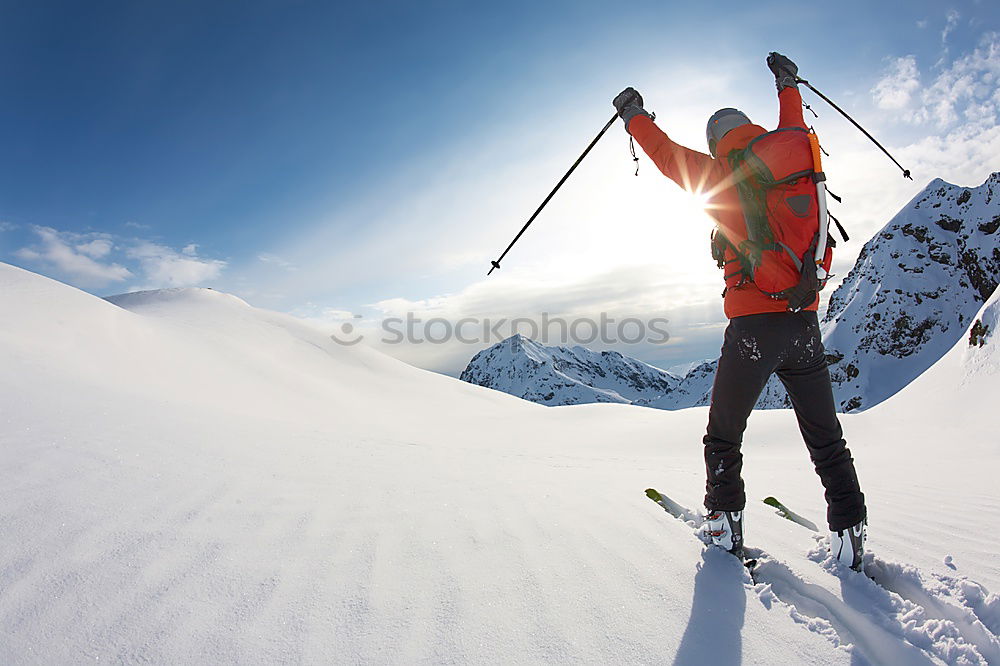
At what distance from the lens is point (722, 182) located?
297cm

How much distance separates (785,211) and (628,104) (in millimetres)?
1494

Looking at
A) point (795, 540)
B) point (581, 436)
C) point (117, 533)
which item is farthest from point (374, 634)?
point (581, 436)

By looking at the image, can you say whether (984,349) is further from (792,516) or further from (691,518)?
(691,518)

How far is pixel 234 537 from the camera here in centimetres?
291

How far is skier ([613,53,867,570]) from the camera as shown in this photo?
2.88m

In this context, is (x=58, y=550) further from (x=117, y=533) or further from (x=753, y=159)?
(x=753, y=159)

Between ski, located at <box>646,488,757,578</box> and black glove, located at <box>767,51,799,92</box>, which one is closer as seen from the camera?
ski, located at <box>646,488,757,578</box>

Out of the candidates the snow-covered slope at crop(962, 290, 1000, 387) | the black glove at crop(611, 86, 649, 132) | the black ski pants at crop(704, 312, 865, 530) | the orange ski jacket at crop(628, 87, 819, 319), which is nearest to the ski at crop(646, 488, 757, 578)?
the black ski pants at crop(704, 312, 865, 530)

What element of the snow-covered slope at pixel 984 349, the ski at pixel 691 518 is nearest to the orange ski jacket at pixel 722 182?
the ski at pixel 691 518

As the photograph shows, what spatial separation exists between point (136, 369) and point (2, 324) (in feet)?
9.65

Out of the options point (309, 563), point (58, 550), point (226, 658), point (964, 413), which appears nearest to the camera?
point (226, 658)

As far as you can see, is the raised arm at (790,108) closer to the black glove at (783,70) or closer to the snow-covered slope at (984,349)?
the black glove at (783,70)

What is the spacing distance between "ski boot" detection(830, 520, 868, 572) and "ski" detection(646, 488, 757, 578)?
522 millimetres

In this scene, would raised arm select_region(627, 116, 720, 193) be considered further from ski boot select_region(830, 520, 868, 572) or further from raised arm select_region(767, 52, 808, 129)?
ski boot select_region(830, 520, 868, 572)
